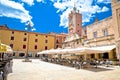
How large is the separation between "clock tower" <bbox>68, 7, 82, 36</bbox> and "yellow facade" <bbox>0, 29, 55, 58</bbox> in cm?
936

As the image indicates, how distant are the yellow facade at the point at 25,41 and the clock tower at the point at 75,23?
936 centimetres

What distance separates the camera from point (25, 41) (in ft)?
155

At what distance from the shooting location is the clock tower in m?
45.6

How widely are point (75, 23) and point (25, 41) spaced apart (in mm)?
19227

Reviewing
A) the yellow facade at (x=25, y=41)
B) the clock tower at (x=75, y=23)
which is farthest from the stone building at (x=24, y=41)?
the clock tower at (x=75, y=23)

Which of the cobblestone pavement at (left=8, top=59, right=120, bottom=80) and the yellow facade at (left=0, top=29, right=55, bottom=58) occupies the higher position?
the yellow facade at (left=0, top=29, right=55, bottom=58)

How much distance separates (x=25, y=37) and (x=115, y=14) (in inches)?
1374

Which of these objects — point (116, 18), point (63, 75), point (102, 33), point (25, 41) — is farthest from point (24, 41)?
point (63, 75)

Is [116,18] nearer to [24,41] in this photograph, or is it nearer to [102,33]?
[102,33]

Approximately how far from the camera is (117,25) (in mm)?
19094

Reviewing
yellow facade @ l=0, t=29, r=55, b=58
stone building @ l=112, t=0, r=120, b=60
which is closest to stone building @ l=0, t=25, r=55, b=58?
yellow facade @ l=0, t=29, r=55, b=58

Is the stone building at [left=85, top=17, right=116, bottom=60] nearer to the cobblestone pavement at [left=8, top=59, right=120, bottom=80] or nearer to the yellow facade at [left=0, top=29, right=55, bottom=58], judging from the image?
the cobblestone pavement at [left=8, top=59, right=120, bottom=80]

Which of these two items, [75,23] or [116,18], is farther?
[75,23]

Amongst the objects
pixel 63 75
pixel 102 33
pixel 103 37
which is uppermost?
pixel 102 33
